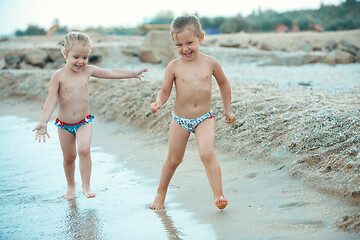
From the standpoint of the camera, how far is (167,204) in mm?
3500

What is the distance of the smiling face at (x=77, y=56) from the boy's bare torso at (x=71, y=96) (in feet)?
0.29

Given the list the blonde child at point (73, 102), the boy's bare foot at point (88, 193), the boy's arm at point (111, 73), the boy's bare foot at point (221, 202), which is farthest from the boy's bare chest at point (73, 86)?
the boy's bare foot at point (221, 202)

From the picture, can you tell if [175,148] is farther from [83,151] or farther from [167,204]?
[83,151]

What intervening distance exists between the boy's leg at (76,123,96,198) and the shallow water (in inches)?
4.1

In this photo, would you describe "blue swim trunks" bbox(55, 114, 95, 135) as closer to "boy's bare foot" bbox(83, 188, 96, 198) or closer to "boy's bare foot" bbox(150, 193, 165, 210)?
"boy's bare foot" bbox(83, 188, 96, 198)

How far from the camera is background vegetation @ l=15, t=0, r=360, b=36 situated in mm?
32312

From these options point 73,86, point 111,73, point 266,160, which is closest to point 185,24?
point 111,73

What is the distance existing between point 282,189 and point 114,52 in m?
12.6

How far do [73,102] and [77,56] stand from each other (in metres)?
0.42

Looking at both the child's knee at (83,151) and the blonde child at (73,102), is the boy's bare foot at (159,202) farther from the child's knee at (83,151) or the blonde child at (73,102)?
the child's knee at (83,151)

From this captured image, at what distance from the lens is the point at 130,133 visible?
6.27m

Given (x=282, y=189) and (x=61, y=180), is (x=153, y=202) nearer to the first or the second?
(x=282, y=189)

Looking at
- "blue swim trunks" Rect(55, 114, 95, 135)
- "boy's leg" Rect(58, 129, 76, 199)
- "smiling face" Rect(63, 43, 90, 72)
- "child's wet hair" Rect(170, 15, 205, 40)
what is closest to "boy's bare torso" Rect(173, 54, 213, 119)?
"child's wet hair" Rect(170, 15, 205, 40)

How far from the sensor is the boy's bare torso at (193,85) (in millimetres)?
3291
